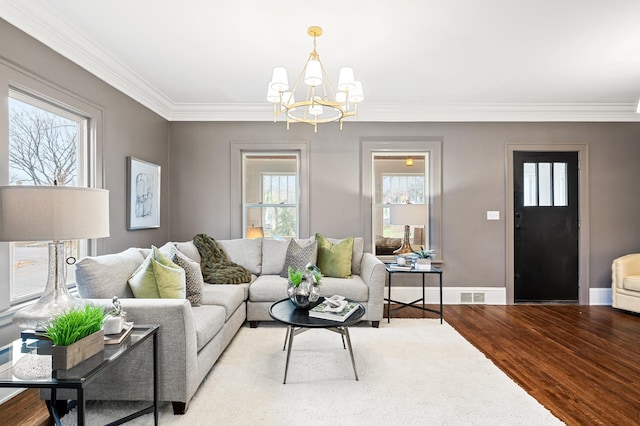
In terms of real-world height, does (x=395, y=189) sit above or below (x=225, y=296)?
above

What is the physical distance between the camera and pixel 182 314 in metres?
2.02

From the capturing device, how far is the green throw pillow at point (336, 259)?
12.7ft

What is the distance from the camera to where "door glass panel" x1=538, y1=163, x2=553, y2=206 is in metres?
4.59

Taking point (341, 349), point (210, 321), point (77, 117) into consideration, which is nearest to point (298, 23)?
point (77, 117)

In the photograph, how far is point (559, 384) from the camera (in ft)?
7.97

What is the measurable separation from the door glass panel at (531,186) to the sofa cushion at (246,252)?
3.56m

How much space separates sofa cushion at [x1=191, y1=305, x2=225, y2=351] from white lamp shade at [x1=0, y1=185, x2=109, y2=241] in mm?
910

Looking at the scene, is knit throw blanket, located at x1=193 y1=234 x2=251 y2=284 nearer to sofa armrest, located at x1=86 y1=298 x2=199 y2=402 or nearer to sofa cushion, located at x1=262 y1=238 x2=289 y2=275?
sofa cushion, located at x1=262 y1=238 x2=289 y2=275

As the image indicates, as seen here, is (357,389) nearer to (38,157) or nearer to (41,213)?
(41,213)

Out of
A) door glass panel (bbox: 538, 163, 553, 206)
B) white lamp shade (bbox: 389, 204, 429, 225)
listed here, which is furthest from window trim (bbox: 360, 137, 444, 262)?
door glass panel (bbox: 538, 163, 553, 206)

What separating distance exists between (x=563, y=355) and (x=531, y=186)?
2413mm

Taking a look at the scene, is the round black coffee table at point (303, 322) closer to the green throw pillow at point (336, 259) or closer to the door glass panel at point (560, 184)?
the green throw pillow at point (336, 259)

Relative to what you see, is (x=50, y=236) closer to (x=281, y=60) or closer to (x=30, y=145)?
(x=30, y=145)

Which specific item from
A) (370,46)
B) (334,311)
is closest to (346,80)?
(370,46)
